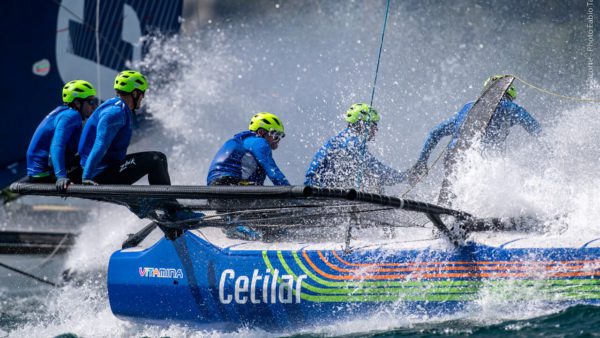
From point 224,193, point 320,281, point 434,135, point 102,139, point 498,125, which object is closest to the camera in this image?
point 224,193

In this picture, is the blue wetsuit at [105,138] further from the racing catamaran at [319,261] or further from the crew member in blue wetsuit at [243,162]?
the crew member in blue wetsuit at [243,162]

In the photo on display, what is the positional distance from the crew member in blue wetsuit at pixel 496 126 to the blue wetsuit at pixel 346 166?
0.22 m

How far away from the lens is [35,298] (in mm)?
7730

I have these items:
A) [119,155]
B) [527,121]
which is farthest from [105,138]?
[527,121]

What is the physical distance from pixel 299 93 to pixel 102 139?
16.4 feet

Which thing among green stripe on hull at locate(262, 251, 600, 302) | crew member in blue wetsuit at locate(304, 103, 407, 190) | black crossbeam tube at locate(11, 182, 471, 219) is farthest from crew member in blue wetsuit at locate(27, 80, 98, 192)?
crew member in blue wetsuit at locate(304, 103, 407, 190)

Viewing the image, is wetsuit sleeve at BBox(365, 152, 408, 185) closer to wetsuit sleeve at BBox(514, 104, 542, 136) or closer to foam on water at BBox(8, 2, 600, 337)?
foam on water at BBox(8, 2, 600, 337)

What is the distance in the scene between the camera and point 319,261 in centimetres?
505

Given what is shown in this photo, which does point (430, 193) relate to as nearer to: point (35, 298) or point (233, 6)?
point (35, 298)

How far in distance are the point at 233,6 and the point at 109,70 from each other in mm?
2034

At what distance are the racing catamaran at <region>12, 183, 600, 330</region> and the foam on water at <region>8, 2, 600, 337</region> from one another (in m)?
0.48

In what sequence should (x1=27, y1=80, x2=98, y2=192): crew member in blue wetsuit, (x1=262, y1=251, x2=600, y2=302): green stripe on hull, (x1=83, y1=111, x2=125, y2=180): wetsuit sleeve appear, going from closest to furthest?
(x1=262, y1=251, x2=600, y2=302): green stripe on hull, (x1=83, y1=111, x2=125, y2=180): wetsuit sleeve, (x1=27, y1=80, x2=98, y2=192): crew member in blue wetsuit

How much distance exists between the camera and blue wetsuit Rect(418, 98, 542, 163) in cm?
550

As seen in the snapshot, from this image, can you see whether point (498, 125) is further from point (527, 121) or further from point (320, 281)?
point (320, 281)
